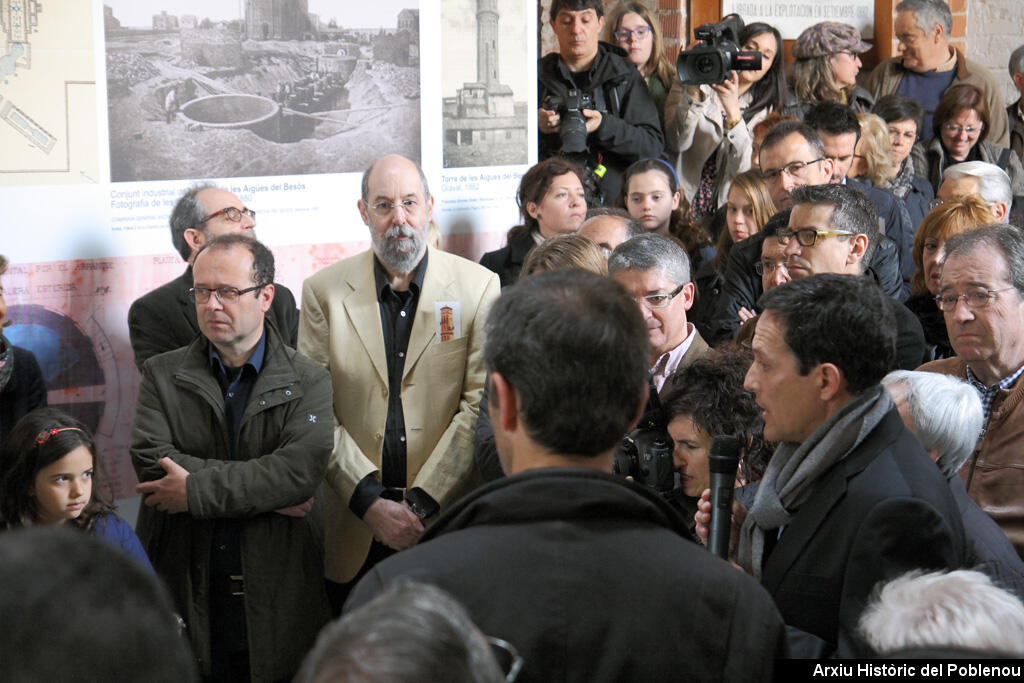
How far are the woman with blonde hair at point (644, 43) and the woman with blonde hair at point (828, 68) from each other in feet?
3.05

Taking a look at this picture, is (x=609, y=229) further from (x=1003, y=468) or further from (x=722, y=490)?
(x=722, y=490)

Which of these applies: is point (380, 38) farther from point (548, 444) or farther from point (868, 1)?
point (868, 1)

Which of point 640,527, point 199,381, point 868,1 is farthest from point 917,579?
point 868,1

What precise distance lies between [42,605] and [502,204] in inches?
162

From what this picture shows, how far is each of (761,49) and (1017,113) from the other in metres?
1.78

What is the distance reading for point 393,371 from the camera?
357cm

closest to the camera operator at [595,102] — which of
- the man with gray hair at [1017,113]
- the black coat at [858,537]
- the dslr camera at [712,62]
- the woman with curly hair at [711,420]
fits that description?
the dslr camera at [712,62]

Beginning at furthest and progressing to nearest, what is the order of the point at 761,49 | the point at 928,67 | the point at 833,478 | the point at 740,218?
the point at 928,67
the point at 761,49
the point at 740,218
the point at 833,478

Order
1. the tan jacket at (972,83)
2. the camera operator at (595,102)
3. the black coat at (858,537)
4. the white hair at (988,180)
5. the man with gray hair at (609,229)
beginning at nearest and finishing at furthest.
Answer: the black coat at (858,537)
the man with gray hair at (609,229)
the white hair at (988,180)
the camera operator at (595,102)
the tan jacket at (972,83)

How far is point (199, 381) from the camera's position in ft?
10.5

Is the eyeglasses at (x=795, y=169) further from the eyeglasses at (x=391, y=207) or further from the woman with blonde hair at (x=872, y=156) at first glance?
the eyeglasses at (x=391, y=207)

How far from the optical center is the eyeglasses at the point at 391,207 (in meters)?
3.67

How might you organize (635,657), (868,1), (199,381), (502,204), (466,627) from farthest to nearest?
1. (868,1)
2. (502,204)
3. (199,381)
4. (635,657)
5. (466,627)

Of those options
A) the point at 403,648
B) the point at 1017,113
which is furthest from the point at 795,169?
the point at 403,648
